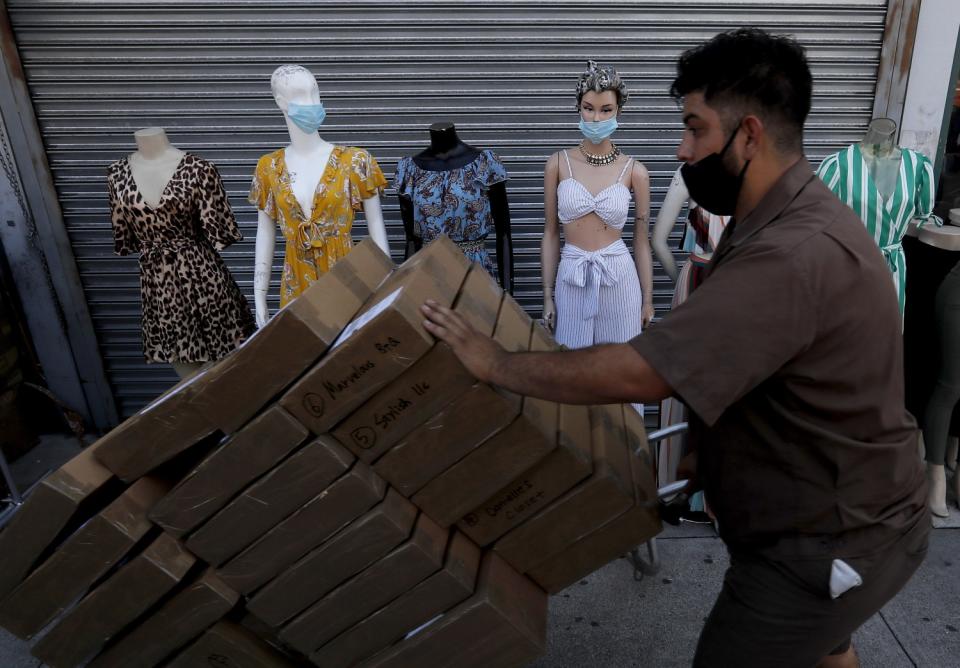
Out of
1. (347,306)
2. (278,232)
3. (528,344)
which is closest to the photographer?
(347,306)

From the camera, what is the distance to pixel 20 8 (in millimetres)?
3764

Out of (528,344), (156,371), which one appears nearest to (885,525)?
(528,344)

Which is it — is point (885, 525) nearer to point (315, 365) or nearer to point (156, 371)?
point (315, 365)

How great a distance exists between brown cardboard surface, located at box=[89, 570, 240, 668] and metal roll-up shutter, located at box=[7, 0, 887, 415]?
293 centimetres

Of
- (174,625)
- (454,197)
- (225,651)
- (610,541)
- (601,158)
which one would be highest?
(601,158)

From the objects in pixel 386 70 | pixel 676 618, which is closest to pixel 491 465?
pixel 676 618

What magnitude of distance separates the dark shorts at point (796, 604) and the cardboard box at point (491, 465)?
1.89ft

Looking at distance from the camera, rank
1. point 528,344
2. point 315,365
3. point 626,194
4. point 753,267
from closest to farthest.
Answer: point 753,267 < point 315,365 < point 528,344 < point 626,194

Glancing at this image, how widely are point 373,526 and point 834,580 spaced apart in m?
0.99

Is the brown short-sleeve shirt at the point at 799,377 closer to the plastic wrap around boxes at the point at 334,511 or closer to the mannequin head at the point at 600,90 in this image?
the plastic wrap around boxes at the point at 334,511

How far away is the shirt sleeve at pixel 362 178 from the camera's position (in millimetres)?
2998

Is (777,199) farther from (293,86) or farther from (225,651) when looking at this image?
(293,86)

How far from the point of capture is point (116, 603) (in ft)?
5.15

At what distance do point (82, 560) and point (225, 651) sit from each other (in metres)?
0.41
